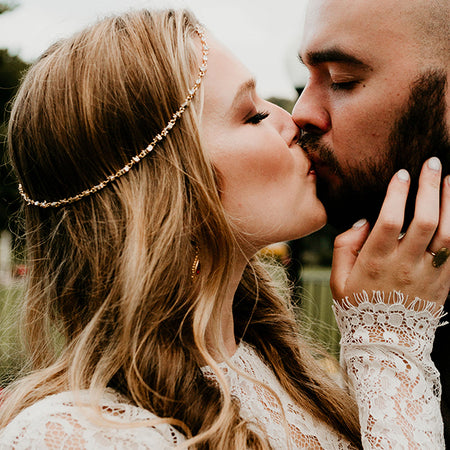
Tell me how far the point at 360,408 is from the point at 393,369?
0.17 meters

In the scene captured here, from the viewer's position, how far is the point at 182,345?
6.41ft

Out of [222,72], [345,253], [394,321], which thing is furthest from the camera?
[345,253]

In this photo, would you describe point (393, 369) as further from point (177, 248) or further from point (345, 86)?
point (345, 86)

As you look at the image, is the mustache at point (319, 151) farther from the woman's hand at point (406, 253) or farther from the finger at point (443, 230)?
the finger at point (443, 230)

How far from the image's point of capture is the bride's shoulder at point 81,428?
5.08 feet

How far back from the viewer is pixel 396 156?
240 centimetres

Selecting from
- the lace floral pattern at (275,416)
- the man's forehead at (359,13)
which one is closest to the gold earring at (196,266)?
the lace floral pattern at (275,416)

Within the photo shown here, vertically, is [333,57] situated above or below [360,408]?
above

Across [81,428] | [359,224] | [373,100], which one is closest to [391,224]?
[359,224]

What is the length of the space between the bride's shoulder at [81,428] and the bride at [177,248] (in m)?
0.01

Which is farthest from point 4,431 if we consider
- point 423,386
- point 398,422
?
point 423,386

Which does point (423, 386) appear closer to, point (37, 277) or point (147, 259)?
point (147, 259)

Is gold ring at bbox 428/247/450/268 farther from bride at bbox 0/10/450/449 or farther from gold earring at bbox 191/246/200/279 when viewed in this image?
gold earring at bbox 191/246/200/279

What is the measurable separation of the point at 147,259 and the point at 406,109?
1.23 m
